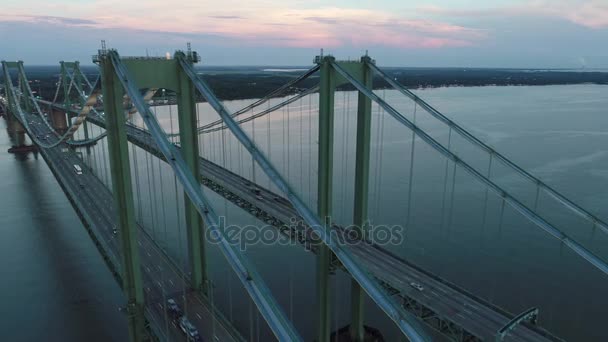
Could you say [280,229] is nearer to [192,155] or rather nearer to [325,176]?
[325,176]

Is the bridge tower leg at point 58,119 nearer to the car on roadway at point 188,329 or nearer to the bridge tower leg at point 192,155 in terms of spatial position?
the bridge tower leg at point 192,155

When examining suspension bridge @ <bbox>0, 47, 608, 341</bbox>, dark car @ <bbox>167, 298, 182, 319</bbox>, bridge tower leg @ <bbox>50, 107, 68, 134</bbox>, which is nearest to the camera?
suspension bridge @ <bbox>0, 47, 608, 341</bbox>

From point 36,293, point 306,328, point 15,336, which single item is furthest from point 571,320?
point 36,293

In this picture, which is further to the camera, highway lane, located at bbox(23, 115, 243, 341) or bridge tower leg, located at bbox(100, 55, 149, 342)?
highway lane, located at bbox(23, 115, 243, 341)

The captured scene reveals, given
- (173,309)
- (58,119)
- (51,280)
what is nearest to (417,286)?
(173,309)

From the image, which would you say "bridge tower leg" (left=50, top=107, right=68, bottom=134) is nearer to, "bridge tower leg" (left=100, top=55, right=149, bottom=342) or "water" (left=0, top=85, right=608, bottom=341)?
"water" (left=0, top=85, right=608, bottom=341)

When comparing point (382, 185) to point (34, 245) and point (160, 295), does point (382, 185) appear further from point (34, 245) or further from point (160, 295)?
point (34, 245)

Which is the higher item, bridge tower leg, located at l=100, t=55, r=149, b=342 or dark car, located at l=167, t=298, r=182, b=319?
bridge tower leg, located at l=100, t=55, r=149, b=342

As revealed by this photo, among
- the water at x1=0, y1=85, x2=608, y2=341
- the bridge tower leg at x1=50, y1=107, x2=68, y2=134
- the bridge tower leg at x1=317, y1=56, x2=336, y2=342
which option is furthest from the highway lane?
the bridge tower leg at x1=50, y1=107, x2=68, y2=134

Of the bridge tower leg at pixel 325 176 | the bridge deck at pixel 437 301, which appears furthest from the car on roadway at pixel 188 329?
the bridge deck at pixel 437 301
